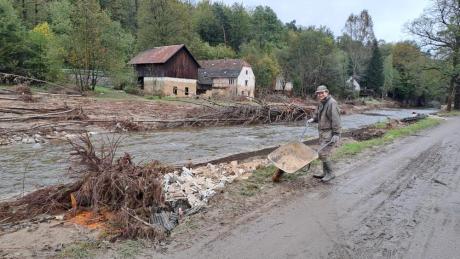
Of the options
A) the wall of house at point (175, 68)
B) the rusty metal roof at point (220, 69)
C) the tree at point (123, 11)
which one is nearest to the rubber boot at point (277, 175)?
the wall of house at point (175, 68)

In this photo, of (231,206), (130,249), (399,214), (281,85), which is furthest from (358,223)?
(281,85)

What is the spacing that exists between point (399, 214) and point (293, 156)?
2.58 metres

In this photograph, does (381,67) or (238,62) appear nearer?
(238,62)

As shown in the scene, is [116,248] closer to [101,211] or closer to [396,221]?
[101,211]

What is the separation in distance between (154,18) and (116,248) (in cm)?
5779

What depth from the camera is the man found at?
8.59 metres

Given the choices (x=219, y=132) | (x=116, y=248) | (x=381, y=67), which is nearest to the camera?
(x=116, y=248)

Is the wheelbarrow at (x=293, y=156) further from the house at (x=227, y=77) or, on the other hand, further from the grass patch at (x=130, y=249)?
the house at (x=227, y=77)

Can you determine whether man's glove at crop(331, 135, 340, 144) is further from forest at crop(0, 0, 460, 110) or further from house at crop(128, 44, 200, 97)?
house at crop(128, 44, 200, 97)

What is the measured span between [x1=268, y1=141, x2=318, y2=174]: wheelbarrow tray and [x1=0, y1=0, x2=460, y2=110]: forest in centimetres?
2702

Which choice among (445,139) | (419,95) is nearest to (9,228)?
(445,139)

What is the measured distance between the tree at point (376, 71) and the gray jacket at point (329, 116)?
234 ft

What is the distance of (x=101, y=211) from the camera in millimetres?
6324

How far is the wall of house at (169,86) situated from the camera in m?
45.6
